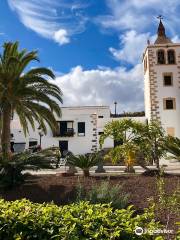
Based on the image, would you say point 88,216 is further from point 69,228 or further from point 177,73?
point 177,73

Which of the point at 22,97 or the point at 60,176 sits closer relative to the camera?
the point at 60,176

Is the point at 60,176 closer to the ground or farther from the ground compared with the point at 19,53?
closer to the ground

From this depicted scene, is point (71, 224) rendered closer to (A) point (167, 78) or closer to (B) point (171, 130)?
(B) point (171, 130)

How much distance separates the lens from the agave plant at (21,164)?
51.0ft

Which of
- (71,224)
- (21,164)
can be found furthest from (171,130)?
(71,224)

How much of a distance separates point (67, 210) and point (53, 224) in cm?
43

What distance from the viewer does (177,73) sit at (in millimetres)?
39219

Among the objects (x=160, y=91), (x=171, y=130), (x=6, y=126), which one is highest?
(x=160, y=91)

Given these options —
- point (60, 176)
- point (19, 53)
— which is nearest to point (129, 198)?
point (60, 176)

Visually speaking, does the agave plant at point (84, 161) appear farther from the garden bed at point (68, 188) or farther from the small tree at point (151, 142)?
the small tree at point (151, 142)

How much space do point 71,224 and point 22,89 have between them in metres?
16.0

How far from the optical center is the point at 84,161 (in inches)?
695

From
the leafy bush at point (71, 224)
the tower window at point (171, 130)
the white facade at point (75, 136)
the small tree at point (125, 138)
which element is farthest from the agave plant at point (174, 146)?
the white facade at point (75, 136)

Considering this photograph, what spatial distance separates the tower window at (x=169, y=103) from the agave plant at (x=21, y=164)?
22.9 metres
